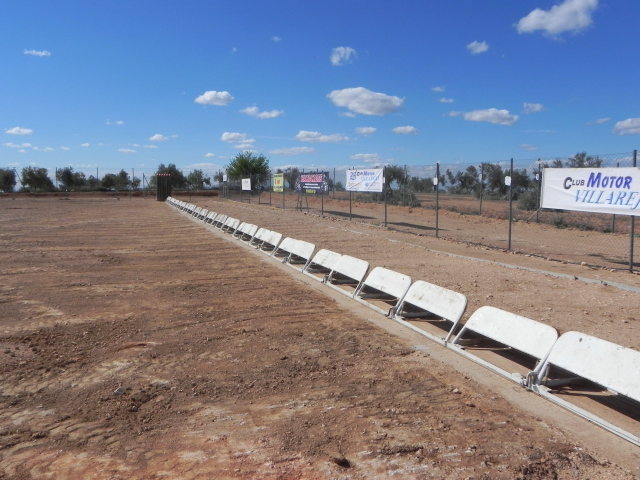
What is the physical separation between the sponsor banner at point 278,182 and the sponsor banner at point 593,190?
24.0 metres

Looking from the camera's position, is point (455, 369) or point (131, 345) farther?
point (131, 345)

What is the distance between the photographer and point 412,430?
4504 mm

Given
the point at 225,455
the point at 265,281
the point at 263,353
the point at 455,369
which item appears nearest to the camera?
the point at 225,455

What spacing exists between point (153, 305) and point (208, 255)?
6.28 metres

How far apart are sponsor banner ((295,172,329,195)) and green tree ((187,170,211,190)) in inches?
2001

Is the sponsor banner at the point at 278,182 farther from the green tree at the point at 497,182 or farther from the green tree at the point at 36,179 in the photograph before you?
the green tree at the point at 36,179

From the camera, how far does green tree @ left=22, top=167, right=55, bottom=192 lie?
7081cm

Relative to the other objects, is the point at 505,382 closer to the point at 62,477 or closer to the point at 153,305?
the point at 62,477

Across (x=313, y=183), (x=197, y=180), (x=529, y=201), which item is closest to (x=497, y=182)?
(x=529, y=201)

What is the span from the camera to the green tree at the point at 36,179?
7081 cm

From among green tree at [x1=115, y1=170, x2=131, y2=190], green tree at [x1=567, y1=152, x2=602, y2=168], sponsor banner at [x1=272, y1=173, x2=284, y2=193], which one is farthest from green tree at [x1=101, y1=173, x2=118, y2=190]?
green tree at [x1=567, y1=152, x2=602, y2=168]

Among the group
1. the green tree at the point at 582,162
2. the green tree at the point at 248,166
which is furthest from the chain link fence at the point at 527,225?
the green tree at the point at 248,166

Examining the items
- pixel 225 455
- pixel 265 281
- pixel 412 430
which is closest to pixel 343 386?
pixel 412 430

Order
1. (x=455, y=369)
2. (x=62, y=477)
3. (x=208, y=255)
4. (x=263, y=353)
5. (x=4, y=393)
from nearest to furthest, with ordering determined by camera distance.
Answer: (x=62, y=477) < (x=4, y=393) < (x=455, y=369) < (x=263, y=353) < (x=208, y=255)
